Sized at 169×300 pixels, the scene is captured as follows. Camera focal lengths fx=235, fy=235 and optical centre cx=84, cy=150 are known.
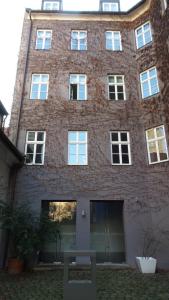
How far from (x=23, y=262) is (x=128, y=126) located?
8.73m

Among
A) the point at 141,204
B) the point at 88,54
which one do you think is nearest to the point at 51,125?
the point at 88,54

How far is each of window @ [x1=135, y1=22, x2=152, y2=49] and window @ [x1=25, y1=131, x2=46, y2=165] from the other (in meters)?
8.47

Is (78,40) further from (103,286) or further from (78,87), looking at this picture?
(103,286)

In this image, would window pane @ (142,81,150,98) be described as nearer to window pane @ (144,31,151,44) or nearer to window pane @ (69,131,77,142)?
window pane @ (144,31,151,44)

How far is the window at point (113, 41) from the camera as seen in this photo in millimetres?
15586

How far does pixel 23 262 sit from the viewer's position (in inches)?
409

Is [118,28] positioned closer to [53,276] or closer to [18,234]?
[18,234]

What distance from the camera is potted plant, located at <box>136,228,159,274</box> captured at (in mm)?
9859

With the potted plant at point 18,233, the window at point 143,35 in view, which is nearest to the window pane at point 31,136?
the potted plant at point 18,233

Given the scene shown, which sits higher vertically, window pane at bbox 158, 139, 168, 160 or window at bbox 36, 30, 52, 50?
window at bbox 36, 30, 52, 50

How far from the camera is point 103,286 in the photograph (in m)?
7.66

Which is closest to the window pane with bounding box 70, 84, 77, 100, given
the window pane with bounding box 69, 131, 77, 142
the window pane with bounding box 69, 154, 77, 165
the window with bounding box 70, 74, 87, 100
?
the window with bounding box 70, 74, 87, 100

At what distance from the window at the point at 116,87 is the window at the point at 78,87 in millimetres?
1606

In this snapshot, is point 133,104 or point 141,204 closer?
point 141,204
